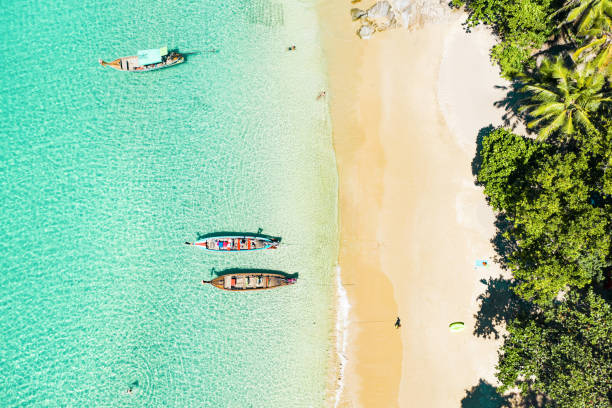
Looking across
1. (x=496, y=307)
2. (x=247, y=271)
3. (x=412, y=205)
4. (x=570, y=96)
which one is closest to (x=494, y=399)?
(x=496, y=307)

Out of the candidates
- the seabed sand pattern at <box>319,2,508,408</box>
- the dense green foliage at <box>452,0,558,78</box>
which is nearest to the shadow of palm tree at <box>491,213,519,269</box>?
the seabed sand pattern at <box>319,2,508,408</box>

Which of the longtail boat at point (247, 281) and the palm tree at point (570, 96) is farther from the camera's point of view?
the longtail boat at point (247, 281)

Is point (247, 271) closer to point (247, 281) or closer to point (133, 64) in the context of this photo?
point (247, 281)

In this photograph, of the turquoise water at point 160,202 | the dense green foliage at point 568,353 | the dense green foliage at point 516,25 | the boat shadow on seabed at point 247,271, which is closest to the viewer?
the dense green foliage at point 568,353

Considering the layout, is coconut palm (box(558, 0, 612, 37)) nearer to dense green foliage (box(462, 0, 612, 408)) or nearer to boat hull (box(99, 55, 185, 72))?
dense green foliage (box(462, 0, 612, 408))

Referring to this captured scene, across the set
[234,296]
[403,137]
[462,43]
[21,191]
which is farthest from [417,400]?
[21,191]

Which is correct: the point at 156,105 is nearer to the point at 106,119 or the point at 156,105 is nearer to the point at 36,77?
the point at 106,119

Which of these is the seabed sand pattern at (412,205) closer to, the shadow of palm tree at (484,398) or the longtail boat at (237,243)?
the shadow of palm tree at (484,398)

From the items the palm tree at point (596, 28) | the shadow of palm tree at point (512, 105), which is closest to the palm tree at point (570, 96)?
the palm tree at point (596, 28)
